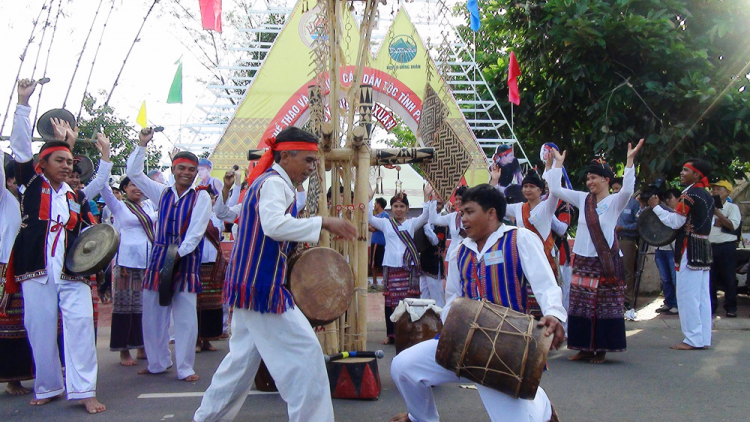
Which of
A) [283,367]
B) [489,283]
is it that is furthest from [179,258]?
[489,283]

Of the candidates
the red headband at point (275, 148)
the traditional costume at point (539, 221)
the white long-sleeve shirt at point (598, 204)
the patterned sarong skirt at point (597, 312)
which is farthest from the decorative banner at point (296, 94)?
the red headband at point (275, 148)

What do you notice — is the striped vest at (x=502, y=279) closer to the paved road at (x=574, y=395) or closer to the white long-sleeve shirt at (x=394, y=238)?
the paved road at (x=574, y=395)

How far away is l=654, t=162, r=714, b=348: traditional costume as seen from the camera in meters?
6.88

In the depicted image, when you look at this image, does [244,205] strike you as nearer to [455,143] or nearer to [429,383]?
[429,383]

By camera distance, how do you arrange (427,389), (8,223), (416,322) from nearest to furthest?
(427,389)
(8,223)
(416,322)

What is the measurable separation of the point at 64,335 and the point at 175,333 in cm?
115

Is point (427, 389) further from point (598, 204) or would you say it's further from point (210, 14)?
point (210, 14)

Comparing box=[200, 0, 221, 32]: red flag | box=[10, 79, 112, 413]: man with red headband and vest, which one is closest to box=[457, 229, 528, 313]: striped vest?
box=[10, 79, 112, 413]: man with red headband and vest

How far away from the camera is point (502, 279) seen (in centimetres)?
358

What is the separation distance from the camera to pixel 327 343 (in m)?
5.07

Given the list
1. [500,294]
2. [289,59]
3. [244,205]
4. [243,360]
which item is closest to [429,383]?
[500,294]

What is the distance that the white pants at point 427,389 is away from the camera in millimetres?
3365

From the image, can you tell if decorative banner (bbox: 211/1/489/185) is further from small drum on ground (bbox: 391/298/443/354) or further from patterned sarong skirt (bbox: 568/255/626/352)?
small drum on ground (bbox: 391/298/443/354)

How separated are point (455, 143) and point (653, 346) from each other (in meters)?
3.44
